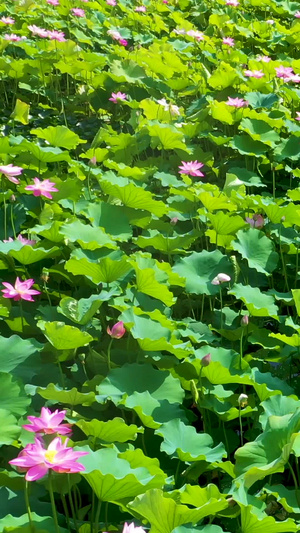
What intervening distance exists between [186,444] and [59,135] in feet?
4.06

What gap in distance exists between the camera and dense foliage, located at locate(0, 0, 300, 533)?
3.75 ft

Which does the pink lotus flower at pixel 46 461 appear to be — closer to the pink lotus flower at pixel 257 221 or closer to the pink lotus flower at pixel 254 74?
the pink lotus flower at pixel 257 221

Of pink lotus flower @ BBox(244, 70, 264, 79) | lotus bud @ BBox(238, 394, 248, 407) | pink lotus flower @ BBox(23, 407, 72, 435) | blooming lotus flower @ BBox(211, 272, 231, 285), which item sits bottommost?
lotus bud @ BBox(238, 394, 248, 407)

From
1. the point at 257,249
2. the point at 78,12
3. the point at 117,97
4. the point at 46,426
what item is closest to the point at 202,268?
the point at 257,249

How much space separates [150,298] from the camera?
1.69 meters

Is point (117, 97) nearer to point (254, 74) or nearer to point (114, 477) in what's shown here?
point (254, 74)

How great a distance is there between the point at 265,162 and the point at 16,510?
1714mm

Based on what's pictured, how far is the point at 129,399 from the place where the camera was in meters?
1.29

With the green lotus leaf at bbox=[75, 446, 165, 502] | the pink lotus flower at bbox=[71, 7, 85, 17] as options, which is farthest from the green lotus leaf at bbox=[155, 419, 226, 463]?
the pink lotus flower at bbox=[71, 7, 85, 17]

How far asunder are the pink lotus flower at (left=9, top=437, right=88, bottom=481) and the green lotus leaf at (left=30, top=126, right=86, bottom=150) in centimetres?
134

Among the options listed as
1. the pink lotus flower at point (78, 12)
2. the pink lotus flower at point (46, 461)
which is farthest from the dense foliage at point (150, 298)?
the pink lotus flower at point (78, 12)

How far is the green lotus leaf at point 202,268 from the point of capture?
5.77ft

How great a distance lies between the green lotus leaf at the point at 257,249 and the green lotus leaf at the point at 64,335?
0.64 m

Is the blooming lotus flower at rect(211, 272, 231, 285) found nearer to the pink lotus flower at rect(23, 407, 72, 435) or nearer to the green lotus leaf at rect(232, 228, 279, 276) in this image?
the green lotus leaf at rect(232, 228, 279, 276)
